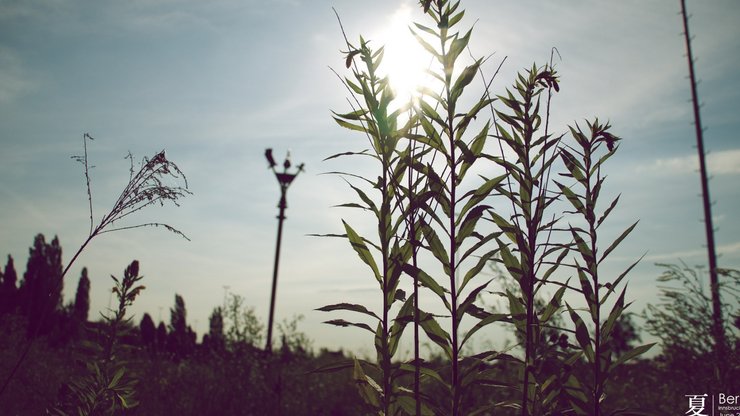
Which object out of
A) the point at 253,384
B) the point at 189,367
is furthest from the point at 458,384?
the point at 189,367

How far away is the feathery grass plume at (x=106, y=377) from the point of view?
262cm

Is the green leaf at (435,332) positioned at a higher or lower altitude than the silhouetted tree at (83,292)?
lower

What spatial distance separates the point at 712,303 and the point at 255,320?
707cm

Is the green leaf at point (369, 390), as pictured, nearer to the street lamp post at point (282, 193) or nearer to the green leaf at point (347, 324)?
the green leaf at point (347, 324)

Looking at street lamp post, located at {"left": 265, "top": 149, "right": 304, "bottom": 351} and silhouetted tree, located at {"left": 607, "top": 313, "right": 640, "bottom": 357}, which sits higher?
street lamp post, located at {"left": 265, "top": 149, "right": 304, "bottom": 351}

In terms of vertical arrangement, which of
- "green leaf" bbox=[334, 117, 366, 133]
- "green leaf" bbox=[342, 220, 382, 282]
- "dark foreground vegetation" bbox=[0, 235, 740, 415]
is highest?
"green leaf" bbox=[334, 117, 366, 133]

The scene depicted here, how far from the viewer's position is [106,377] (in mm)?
2768

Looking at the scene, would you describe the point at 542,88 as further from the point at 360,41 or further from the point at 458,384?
the point at 458,384

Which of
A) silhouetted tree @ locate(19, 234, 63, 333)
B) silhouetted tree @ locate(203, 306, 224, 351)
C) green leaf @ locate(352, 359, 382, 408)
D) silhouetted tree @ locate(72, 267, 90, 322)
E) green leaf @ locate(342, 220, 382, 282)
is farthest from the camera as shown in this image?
silhouetted tree @ locate(72, 267, 90, 322)

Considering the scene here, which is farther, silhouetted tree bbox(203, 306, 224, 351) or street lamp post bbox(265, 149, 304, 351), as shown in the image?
street lamp post bbox(265, 149, 304, 351)

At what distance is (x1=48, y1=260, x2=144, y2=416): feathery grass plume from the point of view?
2.62 metres

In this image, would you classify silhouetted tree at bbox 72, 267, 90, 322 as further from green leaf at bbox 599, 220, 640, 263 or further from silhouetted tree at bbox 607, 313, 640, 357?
green leaf at bbox 599, 220, 640, 263
